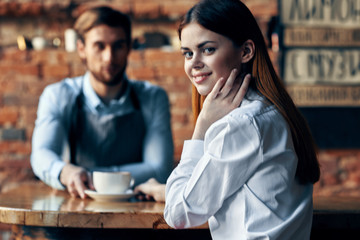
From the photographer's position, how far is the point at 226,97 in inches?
44.9

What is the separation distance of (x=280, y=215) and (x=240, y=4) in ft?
1.57

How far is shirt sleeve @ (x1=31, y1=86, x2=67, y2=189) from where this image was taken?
174cm

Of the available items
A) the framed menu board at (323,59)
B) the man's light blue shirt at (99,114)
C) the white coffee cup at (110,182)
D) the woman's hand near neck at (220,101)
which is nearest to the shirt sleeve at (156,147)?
the man's light blue shirt at (99,114)

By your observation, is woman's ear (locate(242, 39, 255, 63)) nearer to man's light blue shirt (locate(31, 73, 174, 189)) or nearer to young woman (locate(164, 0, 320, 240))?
young woman (locate(164, 0, 320, 240))

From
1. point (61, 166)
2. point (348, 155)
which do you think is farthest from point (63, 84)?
point (348, 155)

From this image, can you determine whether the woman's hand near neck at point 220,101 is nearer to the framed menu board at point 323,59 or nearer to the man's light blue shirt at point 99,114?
the man's light blue shirt at point 99,114

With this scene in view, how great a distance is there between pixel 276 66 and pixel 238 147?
2.18 metres

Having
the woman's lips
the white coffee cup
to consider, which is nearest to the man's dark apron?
the white coffee cup

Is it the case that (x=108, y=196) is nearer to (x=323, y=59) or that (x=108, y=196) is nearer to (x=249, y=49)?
(x=249, y=49)

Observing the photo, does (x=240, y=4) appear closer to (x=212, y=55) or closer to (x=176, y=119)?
(x=212, y=55)

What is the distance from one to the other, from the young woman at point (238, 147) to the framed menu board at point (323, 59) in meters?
2.02

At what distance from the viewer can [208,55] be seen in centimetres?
114

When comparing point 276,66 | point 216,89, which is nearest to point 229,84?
point 216,89

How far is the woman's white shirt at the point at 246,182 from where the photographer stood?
1.01 metres
